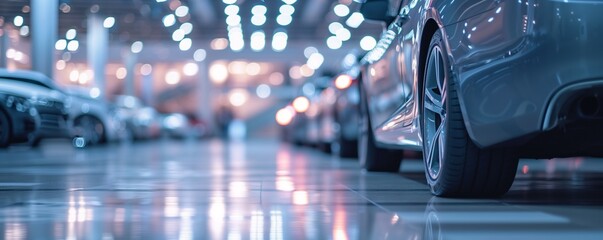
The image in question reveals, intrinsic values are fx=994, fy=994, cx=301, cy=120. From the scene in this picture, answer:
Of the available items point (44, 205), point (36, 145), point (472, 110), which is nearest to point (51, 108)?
point (36, 145)

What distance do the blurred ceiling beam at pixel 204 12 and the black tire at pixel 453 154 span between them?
103 feet

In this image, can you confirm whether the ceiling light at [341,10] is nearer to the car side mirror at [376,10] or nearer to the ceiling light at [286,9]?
the ceiling light at [286,9]

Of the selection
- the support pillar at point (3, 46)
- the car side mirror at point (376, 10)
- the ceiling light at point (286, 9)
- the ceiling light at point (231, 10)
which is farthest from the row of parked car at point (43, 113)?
the ceiling light at point (231, 10)

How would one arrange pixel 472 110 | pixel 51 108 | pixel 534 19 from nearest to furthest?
pixel 534 19
pixel 472 110
pixel 51 108

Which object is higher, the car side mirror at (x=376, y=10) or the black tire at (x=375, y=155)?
the car side mirror at (x=376, y=10)

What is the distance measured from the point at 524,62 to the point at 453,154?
95 centimetres

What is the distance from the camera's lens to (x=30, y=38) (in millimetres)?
21500

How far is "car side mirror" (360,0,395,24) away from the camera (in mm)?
7910

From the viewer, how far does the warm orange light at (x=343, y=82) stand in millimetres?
14453

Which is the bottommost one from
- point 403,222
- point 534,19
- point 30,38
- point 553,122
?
point 403,222

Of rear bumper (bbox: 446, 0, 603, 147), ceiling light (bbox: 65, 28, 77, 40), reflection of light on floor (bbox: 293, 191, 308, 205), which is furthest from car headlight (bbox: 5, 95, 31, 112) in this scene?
rear bumper (bbox: 446, 0, 603, 147)

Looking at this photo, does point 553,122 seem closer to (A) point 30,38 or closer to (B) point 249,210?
(B) point 249,210

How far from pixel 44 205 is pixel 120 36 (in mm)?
36399

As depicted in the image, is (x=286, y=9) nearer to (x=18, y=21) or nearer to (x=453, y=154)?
(x=18, y=21)
